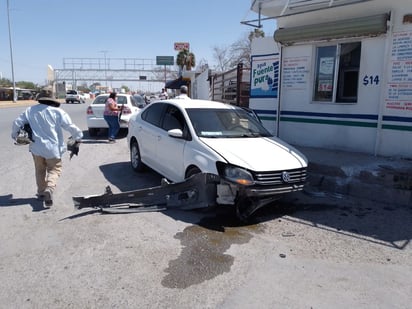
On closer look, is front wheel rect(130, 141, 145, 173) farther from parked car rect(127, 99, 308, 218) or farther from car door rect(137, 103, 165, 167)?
car door rect(137, 103, 165, 167)

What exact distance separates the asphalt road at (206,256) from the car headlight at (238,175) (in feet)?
2.14

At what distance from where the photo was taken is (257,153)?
211 inches

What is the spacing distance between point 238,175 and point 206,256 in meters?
1.23

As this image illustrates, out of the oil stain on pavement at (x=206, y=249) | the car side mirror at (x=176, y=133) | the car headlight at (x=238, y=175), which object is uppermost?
the car side mirror at (x=176, y=133)

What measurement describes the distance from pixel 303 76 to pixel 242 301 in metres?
7.24

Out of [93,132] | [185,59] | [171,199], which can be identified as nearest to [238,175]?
[171,199]

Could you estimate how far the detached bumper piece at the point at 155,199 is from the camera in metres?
5.29

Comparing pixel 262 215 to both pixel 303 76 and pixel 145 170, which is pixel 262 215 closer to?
pixel 145 170

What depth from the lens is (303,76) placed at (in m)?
9.43

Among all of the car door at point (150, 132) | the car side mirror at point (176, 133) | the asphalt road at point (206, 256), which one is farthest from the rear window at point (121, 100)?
the car side mirror at point (176, 133)

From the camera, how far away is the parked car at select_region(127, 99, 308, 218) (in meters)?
5.02

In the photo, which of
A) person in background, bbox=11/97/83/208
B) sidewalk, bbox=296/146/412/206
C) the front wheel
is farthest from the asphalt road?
the front wheel

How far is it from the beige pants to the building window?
20.9 ft

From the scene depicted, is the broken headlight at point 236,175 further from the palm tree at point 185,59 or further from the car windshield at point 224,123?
the palm tree at point 185,59
